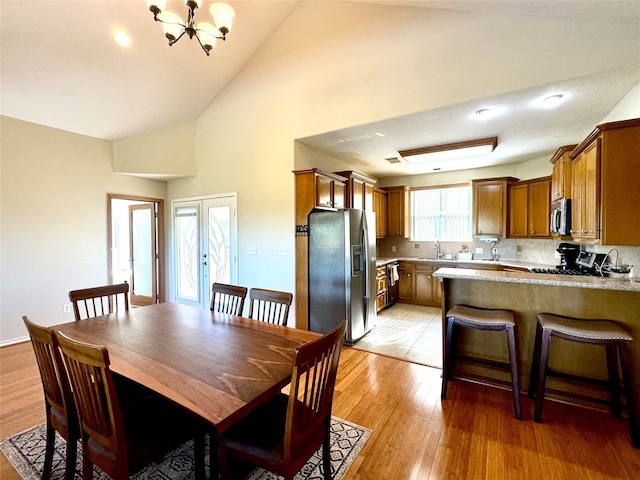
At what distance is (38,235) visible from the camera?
154 inches

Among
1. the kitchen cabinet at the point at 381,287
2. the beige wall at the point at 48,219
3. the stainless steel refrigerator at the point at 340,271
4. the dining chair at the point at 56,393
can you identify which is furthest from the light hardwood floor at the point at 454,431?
the kitchen cabinet at the point at 381,287

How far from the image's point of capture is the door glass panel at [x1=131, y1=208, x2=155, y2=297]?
18.1ft

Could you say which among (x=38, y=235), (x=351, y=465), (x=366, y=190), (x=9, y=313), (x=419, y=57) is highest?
(x=419, y=57)

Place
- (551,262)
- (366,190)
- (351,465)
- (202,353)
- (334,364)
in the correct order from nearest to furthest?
(334,364) → (202,353) → (351,465) → (551,262) → (366,190)

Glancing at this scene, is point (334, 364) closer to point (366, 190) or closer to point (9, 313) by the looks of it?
point (366, 190)

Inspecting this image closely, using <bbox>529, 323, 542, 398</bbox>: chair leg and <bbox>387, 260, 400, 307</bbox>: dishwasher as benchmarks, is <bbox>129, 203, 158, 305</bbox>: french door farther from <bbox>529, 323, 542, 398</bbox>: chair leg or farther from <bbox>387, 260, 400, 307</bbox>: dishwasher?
<bbox>529, 323, 542, 398</bbox>: chair leg

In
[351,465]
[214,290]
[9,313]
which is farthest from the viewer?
[9,313]

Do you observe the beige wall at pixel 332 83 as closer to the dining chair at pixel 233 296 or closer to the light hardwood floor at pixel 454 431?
the dining chair at pixel 233 296

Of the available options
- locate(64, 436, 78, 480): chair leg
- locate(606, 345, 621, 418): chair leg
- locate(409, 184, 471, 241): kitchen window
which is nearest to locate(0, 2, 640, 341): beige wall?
locate(409, 184, 471, 241): kitchen window

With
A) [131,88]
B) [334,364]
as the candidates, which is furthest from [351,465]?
[131,88]

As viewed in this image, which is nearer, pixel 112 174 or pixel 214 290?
pixel 214 290

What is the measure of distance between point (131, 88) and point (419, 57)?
3.59m

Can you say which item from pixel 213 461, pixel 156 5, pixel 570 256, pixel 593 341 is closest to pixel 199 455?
pixel 213 461

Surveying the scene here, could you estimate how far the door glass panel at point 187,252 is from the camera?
516 cm
